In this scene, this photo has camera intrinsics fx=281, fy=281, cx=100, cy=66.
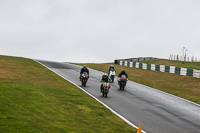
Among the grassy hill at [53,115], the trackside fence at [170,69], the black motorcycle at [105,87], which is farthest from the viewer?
the trackside fence at [170,69]

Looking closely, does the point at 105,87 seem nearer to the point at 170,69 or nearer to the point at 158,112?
the point at 158,112

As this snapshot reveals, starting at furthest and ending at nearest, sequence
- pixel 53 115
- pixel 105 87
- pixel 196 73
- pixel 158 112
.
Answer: pixel 196 73
pixel 105 87
pixel 158 112
pixel 53 115

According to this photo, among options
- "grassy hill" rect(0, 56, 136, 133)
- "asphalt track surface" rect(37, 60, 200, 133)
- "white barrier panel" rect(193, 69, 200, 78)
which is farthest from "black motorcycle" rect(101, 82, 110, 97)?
"white barrier panel" rect(193, 69, 200, 78)

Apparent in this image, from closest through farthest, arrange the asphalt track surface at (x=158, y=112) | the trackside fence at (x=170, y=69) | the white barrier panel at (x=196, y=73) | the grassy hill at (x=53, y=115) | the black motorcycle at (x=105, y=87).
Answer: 1. the grassy hill at (x=53, y=115)
2. the asphalt track surface at (x=158, y=112)
3. the black motorcycle at (x=105, y=87)
4. the white barrier panel at (x=196, y=73)
5. the trackside fence at (x=170, y=69)

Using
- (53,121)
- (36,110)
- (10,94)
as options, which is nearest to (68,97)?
(10,94)

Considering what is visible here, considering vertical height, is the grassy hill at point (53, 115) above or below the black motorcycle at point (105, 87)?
below

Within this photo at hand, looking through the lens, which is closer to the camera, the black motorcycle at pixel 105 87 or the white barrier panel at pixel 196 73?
the black motorcycle at pixel 105 87

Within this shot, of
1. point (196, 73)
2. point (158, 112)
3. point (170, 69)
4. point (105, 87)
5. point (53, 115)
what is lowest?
point (158, 112)

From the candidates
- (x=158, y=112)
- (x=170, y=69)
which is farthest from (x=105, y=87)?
(x=170, y=69)

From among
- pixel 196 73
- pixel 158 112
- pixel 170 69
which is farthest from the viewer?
pixel 170 69

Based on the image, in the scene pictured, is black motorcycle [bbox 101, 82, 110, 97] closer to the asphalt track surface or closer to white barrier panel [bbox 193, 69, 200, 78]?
the asphalt track surface

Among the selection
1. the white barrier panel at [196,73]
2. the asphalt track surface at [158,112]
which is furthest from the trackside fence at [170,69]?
the asphalt track surface at [158,112]

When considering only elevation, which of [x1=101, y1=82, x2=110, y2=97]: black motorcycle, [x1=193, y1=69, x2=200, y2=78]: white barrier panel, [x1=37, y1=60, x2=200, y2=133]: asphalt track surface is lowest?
[x1=37, y1=60, x2=200, y2=133]: asphalt track surface

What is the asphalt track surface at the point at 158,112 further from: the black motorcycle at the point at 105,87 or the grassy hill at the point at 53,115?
the grassy hill at the point at 53,115
